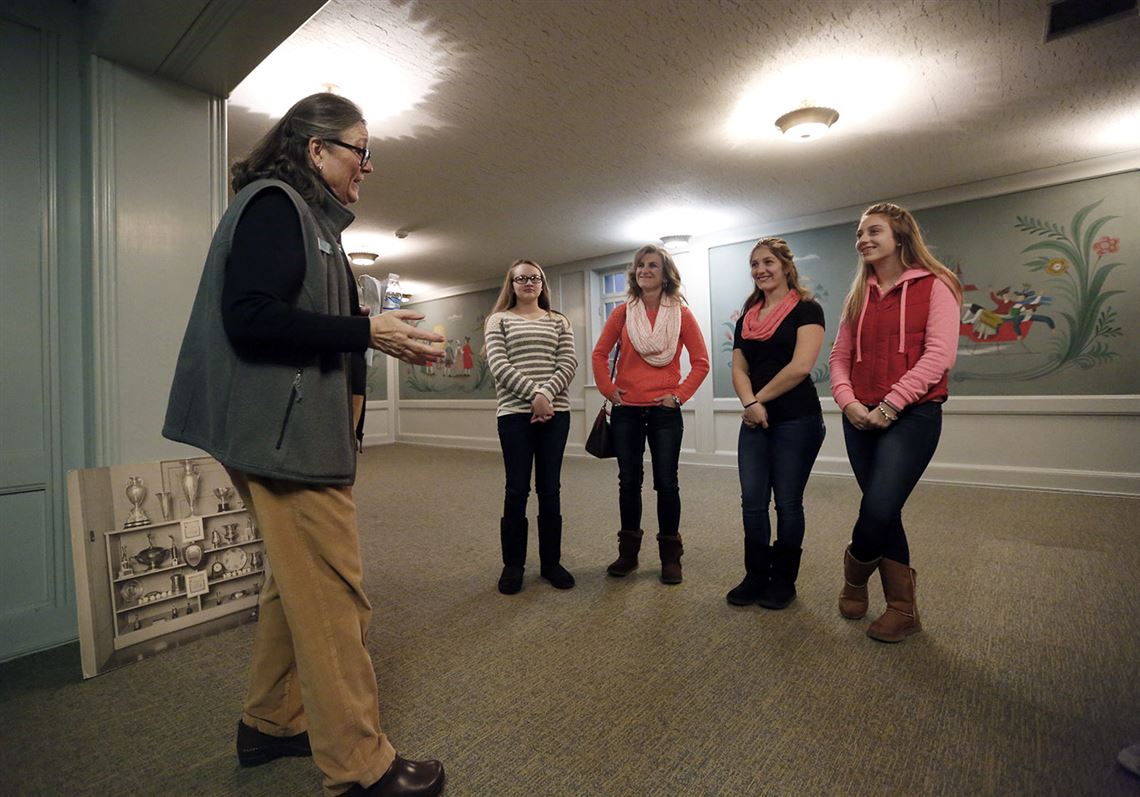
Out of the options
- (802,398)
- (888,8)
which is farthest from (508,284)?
(888,8)

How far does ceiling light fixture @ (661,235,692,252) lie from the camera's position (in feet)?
21.4

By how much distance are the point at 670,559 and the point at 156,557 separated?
6.45 feet

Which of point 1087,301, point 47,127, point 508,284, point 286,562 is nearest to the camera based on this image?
point 286,562

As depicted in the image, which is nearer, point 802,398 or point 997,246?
point 802,398

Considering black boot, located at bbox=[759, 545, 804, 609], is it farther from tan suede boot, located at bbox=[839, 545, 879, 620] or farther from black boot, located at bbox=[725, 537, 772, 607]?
tan suede boot, located at bbox=[839, 545, 879, 620]

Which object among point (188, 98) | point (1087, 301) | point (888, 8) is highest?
point (888, 8)

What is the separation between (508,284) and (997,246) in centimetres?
477

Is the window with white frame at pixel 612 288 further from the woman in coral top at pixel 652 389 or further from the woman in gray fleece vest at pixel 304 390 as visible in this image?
the woman in gray fleece vest at pixel 304 390

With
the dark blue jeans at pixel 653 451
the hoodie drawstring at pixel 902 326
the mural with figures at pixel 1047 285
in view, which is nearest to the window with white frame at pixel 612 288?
the mural with figures at pixel 1047 285

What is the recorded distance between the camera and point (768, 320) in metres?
2.15

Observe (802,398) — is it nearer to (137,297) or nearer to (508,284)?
(508,284)

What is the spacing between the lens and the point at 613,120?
143 inches

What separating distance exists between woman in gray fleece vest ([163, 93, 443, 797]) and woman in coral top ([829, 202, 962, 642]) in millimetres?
1509

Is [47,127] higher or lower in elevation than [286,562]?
higher
